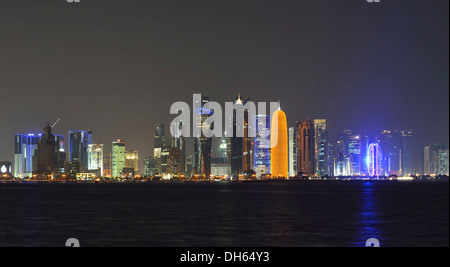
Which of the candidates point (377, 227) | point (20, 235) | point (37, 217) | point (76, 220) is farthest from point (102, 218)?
point (377, 227)

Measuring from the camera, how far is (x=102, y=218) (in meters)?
79.6

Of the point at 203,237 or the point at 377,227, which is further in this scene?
the point at 377,227

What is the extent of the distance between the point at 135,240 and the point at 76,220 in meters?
26.2

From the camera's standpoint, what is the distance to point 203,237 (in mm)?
58375

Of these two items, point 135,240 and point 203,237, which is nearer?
point 135,240

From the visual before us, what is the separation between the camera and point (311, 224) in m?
72.4
